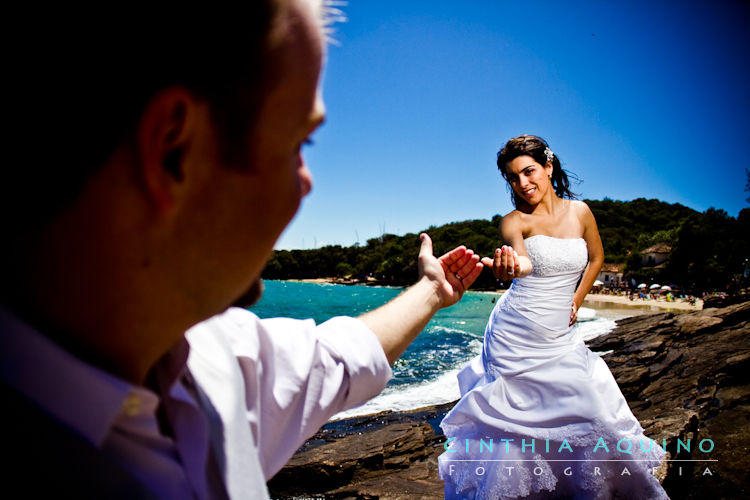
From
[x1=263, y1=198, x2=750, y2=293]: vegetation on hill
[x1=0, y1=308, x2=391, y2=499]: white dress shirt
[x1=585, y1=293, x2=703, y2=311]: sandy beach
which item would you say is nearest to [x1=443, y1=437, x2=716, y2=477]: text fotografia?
[x1=0, y1=308, x2=391, y2=499]: white dress shirt

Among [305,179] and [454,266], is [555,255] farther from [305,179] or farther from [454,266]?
[305,179]

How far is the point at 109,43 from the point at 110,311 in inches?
16.8

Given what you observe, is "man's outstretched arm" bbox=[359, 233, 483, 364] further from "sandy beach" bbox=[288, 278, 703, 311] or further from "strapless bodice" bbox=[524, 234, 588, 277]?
"sandy beach" bbox=[288, 278, 703, 311]

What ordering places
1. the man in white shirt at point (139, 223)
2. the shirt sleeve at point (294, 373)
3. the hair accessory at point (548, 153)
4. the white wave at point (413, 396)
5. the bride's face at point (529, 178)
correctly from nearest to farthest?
the man in white shirt at point (139, 223) → the shirt sleeve at point (294, 373) → the bride's face at point (529, 178) → the hair accessory at point (548, 153) → the white wave at point (413, 396)

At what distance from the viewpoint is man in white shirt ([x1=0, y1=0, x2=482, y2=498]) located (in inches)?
24.3

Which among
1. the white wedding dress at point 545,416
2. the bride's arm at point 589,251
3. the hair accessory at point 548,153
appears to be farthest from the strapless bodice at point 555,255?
the hair accessory at point 548,153

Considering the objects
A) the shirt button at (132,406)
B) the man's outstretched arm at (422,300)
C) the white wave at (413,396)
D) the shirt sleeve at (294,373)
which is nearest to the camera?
the shirt button at (132,406)

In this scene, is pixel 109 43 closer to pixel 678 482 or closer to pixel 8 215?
pixel 8 215

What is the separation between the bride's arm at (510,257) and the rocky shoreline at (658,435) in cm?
262

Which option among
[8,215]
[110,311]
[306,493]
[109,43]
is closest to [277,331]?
[110,311]

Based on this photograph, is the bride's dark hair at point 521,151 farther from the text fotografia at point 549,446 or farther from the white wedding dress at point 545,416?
the text fotografia at point 549,446

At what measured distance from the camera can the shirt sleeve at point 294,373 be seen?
1196 mm

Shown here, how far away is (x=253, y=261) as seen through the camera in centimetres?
83

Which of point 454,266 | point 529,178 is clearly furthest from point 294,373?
point 529,178
